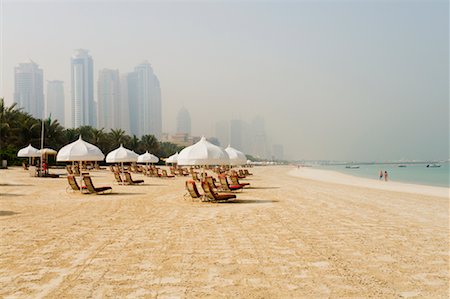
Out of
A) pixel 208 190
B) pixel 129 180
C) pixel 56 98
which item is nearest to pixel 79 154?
pixel 129 180

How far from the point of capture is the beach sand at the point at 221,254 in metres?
4.05

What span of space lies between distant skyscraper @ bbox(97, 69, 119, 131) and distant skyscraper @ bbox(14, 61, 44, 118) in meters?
34.4

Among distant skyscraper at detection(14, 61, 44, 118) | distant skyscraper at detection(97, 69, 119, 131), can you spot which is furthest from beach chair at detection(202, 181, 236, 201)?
distant skyscraper at detection(97, 69, 119, 131)

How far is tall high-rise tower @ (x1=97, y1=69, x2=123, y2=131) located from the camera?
114 m

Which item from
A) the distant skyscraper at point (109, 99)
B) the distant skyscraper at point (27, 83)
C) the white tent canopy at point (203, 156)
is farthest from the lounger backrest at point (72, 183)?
the distant skyscraper at point (109, 99)

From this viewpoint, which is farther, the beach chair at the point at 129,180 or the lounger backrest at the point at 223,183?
the beach chair at the point at 129,180

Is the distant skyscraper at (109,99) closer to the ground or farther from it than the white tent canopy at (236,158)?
farther from it

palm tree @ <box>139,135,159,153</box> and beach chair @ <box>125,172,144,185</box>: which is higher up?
palm tree @ <box>139,135,159,153</box>

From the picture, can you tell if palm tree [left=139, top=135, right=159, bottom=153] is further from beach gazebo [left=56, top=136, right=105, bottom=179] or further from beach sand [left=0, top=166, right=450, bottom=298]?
beach sand [left=0, top=166, right=450, bottom=298]

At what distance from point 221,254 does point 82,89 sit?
10844 cm

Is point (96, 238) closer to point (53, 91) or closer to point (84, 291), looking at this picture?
point (84, 291)

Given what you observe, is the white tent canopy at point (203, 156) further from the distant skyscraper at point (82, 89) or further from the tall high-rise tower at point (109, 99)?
the tall high-rise tower at point (109, 99)

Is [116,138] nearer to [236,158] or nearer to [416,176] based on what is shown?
[416,176]

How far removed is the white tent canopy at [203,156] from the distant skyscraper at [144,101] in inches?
4395
